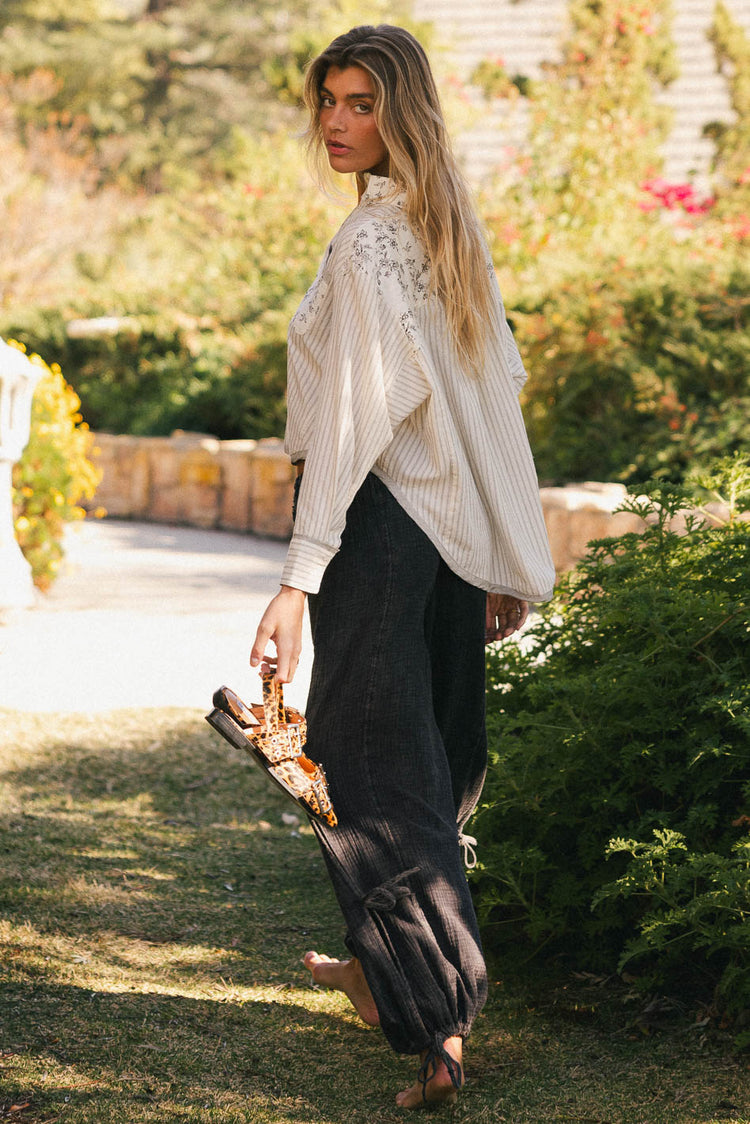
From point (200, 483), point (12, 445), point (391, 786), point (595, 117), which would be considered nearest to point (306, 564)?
point (391, 786)

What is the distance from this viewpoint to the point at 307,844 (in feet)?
12.1

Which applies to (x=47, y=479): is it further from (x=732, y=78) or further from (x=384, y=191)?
(x=732, y=78)

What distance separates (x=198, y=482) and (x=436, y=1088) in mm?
7029

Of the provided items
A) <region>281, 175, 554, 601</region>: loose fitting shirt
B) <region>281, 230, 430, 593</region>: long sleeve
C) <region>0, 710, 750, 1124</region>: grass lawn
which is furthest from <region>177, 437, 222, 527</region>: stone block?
<region>281, 230, 430, 593</region>: long sleeve

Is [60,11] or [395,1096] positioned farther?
[60,11]

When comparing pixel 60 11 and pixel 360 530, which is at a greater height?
pixel 60 11

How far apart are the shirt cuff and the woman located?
20mm

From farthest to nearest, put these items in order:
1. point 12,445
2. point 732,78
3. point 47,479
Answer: point 732,78 < point 47,479 < point 12,445

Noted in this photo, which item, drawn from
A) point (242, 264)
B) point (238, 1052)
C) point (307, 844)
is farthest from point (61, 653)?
point (242, 264)

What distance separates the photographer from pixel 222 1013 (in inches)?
102

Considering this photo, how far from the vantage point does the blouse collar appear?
2.13m

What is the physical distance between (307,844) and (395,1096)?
4.78ft

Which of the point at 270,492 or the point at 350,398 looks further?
Answer: the point at 270,492

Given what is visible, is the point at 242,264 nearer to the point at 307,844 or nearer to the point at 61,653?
the point at 61,653
